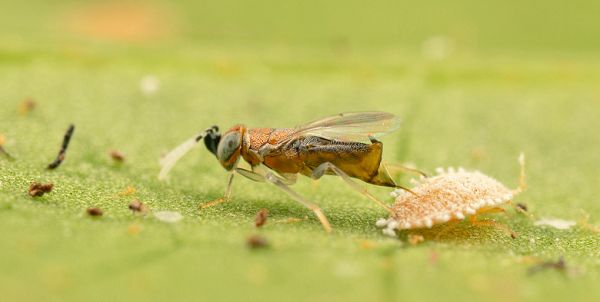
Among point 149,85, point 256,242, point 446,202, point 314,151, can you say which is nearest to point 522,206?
point 446,202

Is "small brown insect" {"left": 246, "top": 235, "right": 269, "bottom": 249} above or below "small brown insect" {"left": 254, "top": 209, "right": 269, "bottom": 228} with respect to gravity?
above

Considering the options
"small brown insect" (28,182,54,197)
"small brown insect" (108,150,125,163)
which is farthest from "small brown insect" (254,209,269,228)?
"small brown insect" (108,150,125,163)

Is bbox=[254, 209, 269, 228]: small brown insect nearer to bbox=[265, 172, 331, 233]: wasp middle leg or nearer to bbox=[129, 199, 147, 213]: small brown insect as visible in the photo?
bbox=[265, 172, 331, 233]: wasp middle leg

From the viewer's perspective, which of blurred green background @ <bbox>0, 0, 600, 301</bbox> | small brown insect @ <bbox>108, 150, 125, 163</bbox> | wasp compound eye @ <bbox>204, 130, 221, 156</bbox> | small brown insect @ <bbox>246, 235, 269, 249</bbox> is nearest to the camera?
blurred green background @ <bbox>0, 0, 600, 301</bbox>

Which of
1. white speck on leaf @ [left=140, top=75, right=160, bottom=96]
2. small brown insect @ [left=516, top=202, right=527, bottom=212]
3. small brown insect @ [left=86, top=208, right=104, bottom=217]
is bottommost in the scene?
small brown insect @ [left=516, top=202, right=527, bottom=212]

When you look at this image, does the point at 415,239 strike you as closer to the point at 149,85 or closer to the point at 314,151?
the point at 314,151

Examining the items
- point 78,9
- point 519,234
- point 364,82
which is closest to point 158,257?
point 519,234

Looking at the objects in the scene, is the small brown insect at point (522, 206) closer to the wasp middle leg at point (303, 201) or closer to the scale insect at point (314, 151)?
the scale insect at point (314, 151)
